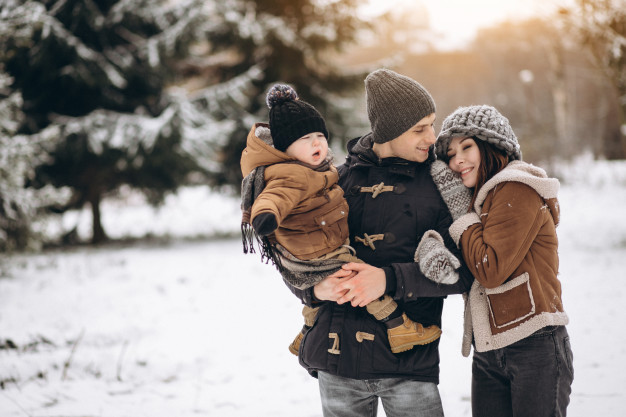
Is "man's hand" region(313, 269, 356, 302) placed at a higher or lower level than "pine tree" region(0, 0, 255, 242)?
lower

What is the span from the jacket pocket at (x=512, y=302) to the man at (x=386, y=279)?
0.47 ft

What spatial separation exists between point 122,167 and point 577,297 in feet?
28.3

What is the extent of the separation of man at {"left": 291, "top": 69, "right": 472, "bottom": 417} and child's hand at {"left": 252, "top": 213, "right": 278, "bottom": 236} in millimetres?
346

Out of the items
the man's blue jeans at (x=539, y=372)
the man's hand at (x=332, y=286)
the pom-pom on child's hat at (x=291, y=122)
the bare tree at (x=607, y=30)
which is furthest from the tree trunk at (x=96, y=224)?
the man's blue jeans at (x=539, y=372)

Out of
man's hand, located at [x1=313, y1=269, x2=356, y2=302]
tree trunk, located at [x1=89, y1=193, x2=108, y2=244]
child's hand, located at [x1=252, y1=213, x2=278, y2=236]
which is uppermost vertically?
child's hand, located at [x1=252, y1=213, x2=278, y2=236]

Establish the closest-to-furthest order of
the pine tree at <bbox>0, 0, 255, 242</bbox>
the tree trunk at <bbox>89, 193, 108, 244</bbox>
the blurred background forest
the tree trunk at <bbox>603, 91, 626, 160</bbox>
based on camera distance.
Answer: the blurred background forest → the pine tree at <bbox>0, 0, 255, 242</bbox> → the tree trunk at <bbox>89, 193, 108, 244</bbox> → the tree trunk at <bbox>603, 91, 626, 160</bbox>

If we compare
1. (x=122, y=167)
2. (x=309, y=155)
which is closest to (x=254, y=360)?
(x=309, y=155)

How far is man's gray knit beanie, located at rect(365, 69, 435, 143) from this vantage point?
206 cm

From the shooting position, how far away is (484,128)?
2.03 metres

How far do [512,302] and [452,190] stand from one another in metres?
0.49

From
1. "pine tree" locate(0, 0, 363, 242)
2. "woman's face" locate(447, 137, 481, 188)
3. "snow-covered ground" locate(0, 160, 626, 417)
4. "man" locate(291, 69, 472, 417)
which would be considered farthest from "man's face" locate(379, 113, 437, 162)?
"pine tree" locate(0, 0, 363, 242)

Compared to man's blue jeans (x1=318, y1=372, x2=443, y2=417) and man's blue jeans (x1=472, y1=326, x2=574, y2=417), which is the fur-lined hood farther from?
man's blue jeans (x1=318, y1=372, x2=443, y2=417)

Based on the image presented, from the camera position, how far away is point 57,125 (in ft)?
32.3

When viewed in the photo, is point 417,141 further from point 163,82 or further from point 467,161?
point 163,82
